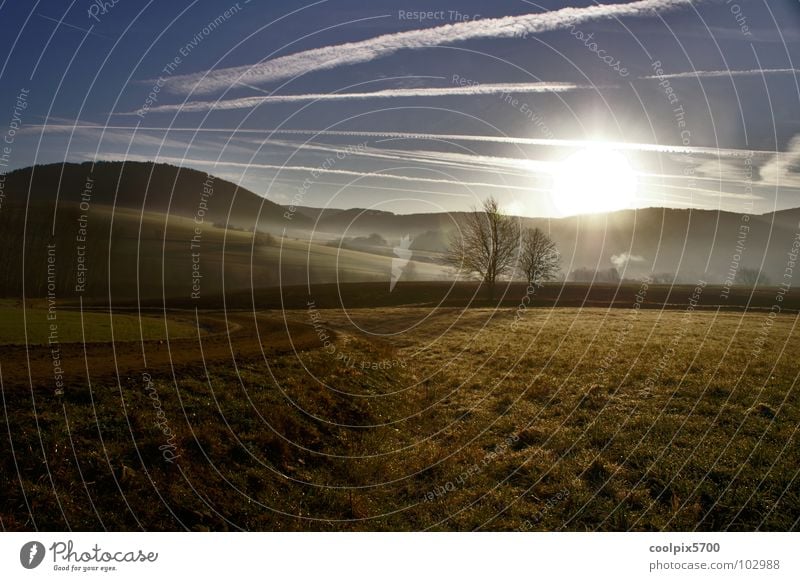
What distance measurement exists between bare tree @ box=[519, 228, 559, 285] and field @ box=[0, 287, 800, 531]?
121ft

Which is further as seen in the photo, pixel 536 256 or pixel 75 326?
pixel 536 256

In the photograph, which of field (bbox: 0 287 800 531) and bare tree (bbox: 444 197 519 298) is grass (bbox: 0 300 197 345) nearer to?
field (bbox: 0 287 800 531)

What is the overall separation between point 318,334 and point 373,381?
22.7 feet

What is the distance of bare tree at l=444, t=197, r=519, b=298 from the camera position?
58344mm

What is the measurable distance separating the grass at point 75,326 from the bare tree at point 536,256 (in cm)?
4479

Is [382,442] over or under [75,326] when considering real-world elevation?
under

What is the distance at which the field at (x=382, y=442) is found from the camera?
1317cm

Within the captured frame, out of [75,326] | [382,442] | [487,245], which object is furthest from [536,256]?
[75,326]

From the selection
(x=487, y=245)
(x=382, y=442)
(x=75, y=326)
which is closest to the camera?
(x=382, y=442)

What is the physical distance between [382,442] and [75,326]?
13.0m

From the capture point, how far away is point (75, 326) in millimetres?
21172

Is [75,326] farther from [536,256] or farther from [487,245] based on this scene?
[536,256]

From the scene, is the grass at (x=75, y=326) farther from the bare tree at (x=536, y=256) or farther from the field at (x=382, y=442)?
the bare tree at (x=536, y=256)
